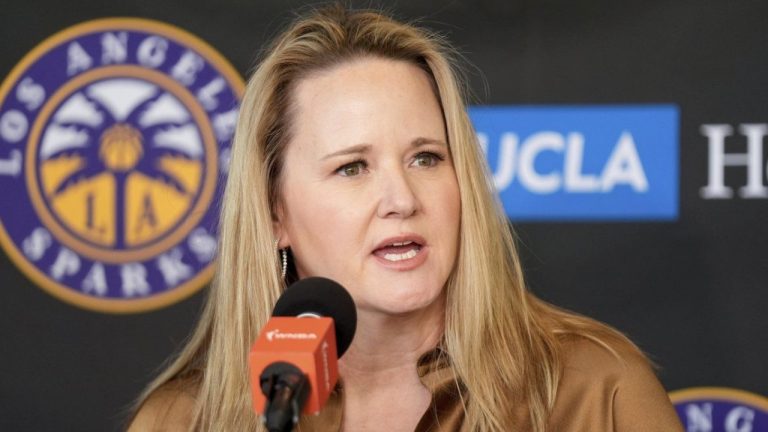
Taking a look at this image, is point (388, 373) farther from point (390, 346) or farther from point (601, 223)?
point (601, 223)

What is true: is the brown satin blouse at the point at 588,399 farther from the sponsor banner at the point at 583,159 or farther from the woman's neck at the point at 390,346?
the sponsor banner at the point at 583,159

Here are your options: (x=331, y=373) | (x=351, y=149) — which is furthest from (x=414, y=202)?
(x=331, y=373)

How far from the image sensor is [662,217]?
2254mm

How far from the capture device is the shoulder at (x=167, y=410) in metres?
1.85

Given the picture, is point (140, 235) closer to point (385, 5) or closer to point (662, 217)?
point (385, 5)

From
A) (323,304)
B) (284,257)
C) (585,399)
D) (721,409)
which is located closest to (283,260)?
(284,257)

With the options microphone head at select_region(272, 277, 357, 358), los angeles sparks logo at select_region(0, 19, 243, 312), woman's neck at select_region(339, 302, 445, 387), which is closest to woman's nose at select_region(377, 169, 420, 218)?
woman's neck at select_region(339, 302, 445, 387)

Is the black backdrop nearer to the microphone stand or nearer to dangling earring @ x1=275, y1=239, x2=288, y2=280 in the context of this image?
dangling earring @ x1=275, y1=239, x2=288, y2=280

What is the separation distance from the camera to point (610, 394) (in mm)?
1687

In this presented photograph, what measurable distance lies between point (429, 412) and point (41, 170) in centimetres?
108

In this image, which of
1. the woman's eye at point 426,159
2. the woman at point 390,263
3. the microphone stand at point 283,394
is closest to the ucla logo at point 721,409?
the woman at point 390,263

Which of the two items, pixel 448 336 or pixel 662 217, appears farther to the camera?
pixel 662 217

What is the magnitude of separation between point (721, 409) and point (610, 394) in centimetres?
67

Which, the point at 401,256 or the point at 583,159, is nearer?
the point at 401,256
